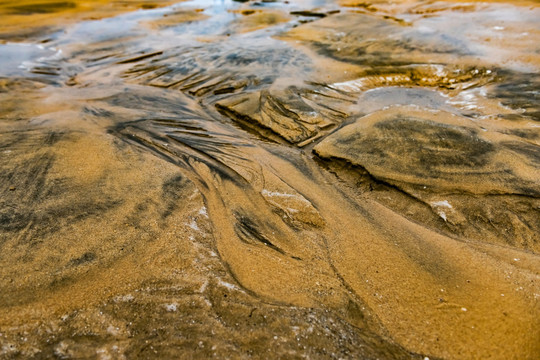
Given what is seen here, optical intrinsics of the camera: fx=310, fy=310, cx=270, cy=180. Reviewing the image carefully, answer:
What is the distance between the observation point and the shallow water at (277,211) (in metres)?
1.54

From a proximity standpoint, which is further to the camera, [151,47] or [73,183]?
[151,47]

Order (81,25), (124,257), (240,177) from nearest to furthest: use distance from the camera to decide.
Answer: (124,257), (240,177), (81,25)

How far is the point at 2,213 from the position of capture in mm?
2141

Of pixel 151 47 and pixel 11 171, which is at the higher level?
pixel 151 47

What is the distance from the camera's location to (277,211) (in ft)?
7.88

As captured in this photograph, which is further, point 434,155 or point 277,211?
point 434,155

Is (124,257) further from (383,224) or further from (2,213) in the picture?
(383,224)

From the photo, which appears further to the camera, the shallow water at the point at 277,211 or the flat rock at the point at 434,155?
the flat rock at the point at 434,155

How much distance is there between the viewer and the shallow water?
1540 mm

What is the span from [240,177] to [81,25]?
9.41 m

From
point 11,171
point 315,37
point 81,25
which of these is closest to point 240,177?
point 11,171

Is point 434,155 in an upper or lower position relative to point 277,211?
upper

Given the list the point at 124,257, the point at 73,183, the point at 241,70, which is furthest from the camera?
the point at 241,70

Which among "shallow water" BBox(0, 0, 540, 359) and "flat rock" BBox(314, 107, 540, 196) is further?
"flat rock" BBox(314, 107, 540, 196)
